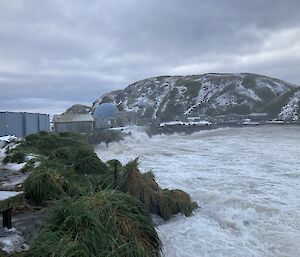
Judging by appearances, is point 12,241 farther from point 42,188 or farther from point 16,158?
point 16,158

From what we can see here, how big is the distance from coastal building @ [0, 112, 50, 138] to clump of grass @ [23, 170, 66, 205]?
2054 cm

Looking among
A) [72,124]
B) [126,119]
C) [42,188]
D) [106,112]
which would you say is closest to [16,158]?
[42,188]

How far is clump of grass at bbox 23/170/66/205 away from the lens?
8.43m

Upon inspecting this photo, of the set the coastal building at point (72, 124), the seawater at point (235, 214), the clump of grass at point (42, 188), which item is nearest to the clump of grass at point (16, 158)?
the seawater at point (235, 214)

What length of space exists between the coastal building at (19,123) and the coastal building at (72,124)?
42.7ft

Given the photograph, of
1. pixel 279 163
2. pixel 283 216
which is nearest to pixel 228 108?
pixel 279 163

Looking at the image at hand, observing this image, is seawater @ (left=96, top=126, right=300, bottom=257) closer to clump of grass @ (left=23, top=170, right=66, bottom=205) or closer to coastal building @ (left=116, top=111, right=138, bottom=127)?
clump of grass @ (left=23, top=170, right=66, bottom=205)

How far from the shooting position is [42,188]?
8578mm

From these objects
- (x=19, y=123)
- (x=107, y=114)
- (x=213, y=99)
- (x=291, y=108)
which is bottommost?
(x=19, y=123)

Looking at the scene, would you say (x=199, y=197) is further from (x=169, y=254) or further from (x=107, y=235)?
(x=107, y=235)

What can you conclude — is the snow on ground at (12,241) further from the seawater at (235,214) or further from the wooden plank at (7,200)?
the seawater at (235,214)

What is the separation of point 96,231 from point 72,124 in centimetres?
4605

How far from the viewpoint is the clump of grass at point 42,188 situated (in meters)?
8.43

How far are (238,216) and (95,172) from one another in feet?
13.4
